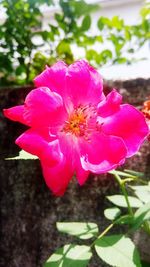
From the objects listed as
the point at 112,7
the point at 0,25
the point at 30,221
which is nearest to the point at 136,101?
the point at 30,221

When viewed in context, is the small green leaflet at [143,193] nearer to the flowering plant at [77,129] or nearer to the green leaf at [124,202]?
the green leaf at [124,202]

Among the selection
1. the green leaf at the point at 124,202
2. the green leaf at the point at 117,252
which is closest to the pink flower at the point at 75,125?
the green leaf at the point at 117,252

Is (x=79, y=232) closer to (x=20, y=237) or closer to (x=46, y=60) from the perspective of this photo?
(x=20, y=237)

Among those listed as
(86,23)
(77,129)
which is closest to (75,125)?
(77,129)

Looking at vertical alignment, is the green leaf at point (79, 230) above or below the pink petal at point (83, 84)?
below

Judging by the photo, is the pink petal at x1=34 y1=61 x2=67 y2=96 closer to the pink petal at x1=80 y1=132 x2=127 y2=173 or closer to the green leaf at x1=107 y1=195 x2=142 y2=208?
the pink petal at x1=80 y1=132 x2=127 y2=173
